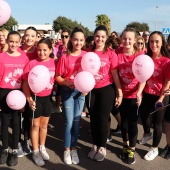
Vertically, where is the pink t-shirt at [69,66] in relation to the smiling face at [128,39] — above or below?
below

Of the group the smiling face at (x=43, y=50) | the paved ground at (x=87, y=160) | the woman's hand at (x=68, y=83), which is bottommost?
the paved ground at (x=87, y=160)

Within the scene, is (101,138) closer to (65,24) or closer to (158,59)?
(158,59)

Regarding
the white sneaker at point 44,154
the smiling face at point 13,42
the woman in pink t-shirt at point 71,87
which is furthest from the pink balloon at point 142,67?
the white sneaker at point 44,154

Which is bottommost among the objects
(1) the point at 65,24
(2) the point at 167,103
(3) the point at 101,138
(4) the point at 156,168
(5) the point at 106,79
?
(4) the point at 156,168

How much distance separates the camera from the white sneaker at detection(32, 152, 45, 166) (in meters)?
3.49

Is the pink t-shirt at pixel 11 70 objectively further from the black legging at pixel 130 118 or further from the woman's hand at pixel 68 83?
the black legging at pixel 130 118

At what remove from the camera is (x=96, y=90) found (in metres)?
3.48

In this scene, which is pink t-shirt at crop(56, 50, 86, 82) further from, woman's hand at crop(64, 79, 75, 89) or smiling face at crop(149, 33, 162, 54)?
smiling face at crop(149, 33, 162, 54)

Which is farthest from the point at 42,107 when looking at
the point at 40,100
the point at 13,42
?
the point at 13,42

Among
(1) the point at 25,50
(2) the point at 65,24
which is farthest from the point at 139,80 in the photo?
(2) the point at 65,24

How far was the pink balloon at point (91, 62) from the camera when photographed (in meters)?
3.20

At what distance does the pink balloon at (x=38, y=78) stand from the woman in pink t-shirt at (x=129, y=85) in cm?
109

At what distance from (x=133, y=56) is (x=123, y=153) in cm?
152

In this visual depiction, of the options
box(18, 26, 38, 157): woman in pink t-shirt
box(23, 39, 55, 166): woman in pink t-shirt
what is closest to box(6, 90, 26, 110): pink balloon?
box(23, 39, 55, 166): woman in pink t-shirt
